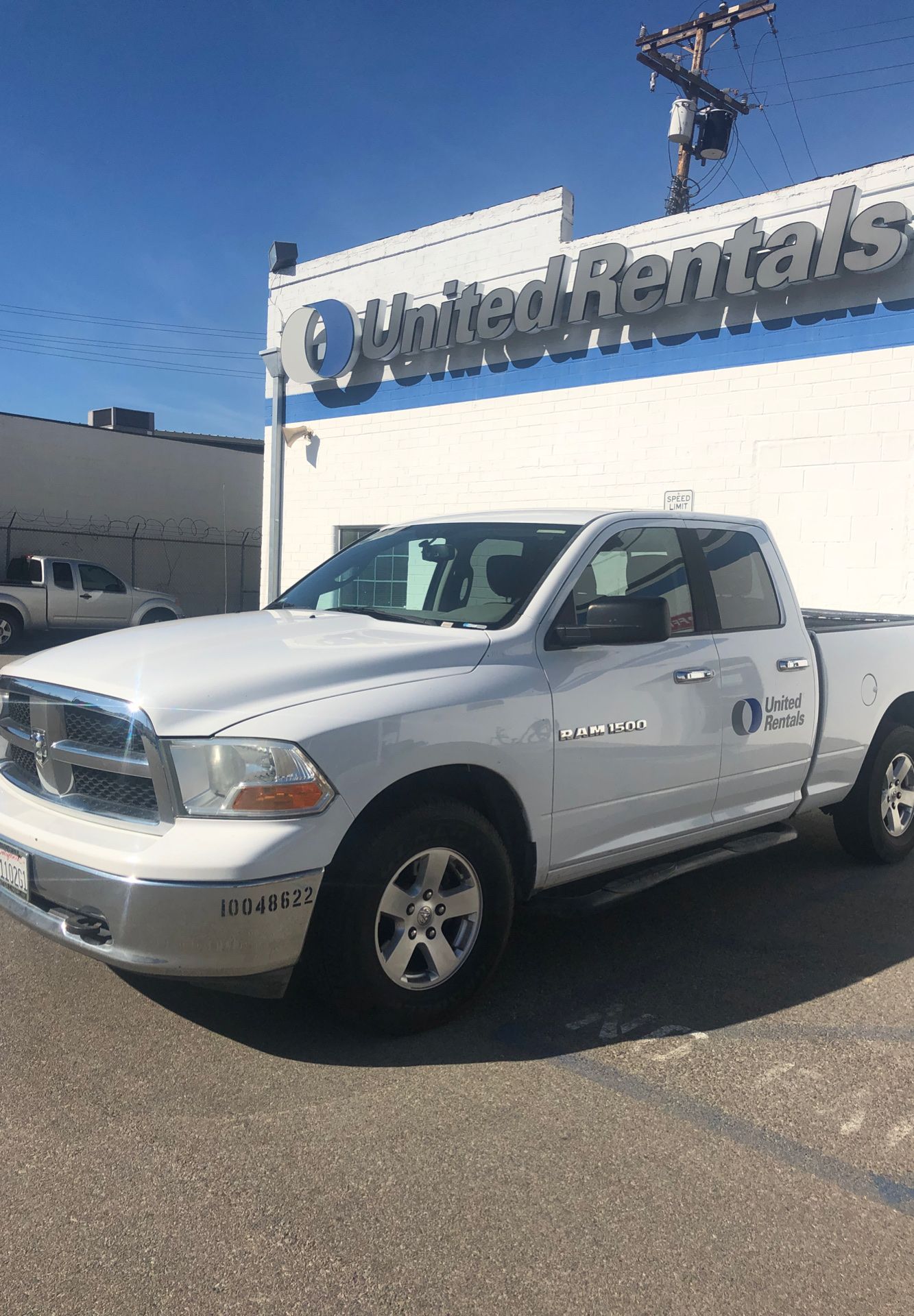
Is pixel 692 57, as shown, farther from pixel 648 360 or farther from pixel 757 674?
pixel 757 674

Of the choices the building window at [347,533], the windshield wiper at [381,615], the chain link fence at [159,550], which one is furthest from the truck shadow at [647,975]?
→ the chain link fence at [159,550]

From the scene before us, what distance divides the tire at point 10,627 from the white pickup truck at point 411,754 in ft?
51.8

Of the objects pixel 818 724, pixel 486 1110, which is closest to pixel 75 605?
pixel 818 724

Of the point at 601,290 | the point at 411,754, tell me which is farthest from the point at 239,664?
the point at 601,290

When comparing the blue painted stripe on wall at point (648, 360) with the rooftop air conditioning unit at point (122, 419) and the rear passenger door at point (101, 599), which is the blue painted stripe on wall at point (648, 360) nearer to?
the rear passenger door at point (101, 599)

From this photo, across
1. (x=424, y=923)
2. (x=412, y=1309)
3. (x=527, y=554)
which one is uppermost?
(x=527, y=554)

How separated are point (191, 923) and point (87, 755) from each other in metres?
0.74

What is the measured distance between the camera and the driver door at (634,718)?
412 centimetres

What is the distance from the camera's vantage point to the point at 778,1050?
12.2 ft

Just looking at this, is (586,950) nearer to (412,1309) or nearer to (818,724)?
(818,724)

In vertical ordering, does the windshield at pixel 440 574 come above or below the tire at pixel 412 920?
above

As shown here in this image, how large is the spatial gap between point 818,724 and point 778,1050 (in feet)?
7.19

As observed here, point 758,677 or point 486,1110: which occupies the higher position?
point 758,677

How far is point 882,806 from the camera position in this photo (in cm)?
611
